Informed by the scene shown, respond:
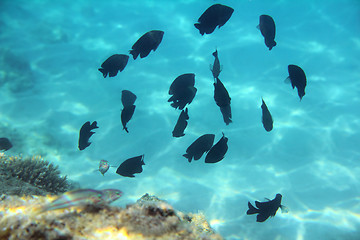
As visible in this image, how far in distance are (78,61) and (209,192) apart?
8.76 metres

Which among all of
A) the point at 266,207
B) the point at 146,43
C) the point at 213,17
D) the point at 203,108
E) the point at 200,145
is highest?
the point at 203,108

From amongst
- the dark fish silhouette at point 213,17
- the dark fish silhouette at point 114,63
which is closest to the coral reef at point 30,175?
the dark fish silhouette at point 114,63

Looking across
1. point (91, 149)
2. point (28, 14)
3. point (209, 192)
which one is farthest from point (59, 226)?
point (28, 14)

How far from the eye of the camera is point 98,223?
1562mm

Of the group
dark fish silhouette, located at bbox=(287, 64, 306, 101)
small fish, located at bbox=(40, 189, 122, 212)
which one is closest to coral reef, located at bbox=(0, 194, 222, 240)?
small fish, located at bbox=(40, 189, 122, 212)

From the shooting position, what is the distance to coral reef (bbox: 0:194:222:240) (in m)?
1.47

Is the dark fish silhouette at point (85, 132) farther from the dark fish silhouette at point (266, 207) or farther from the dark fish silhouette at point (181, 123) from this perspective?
the dark fish silhouette at point (266, 207)

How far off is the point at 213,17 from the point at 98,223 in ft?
9.68

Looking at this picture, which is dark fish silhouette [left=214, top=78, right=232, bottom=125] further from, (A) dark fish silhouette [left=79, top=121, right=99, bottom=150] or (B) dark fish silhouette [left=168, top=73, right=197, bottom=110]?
(A) dark fish silhouette [left=79, top=121, right=99, bottom=150]

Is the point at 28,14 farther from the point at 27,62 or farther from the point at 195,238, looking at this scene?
the point at 195,238

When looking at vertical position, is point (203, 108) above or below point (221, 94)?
above

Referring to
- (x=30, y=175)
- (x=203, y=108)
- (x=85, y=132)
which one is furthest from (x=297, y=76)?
(x=203, y=108)

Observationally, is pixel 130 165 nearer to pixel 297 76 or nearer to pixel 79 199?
pixel 79 199

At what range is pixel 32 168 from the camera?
4.16 meters
